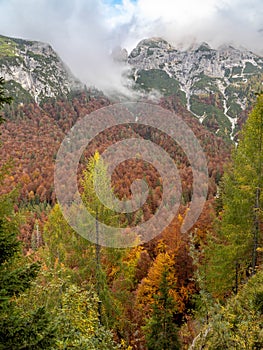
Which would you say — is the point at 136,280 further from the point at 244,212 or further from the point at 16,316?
the point at 16,316

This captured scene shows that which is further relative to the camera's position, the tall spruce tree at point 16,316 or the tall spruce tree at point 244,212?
the tall spruce tree at point 244,212

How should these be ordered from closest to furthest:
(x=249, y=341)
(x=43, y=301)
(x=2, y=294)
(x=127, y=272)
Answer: (x=2, y=294)
(x=249, y=341)
(x=43, y=301)
(x=127, y=272)

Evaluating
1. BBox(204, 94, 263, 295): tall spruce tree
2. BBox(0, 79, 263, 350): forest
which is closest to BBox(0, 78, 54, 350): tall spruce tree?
BBox(0, 79, 263, 350): forest

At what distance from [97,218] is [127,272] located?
5164 mm

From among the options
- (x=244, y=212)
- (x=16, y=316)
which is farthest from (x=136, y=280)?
(x=16, y=316)

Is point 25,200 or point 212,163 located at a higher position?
point 212,163

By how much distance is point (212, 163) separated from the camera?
10600 centimetres

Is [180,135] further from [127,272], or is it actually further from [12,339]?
[12,339]

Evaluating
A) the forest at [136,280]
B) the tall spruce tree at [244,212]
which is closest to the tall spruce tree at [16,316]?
the forest at [136,280]

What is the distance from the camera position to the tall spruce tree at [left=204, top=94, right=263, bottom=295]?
13156mm

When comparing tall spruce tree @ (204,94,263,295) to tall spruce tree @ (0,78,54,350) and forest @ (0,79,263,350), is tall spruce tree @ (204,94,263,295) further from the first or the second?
tall spruce tree @ (0,78,54,350)

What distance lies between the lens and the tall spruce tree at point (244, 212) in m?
13.2

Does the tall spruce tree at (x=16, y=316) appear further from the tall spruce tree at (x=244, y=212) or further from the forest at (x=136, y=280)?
the tall spruce tree at (x=244, y=212)

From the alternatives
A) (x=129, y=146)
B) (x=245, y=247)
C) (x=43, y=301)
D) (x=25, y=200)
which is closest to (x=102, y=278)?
(x=43, y=301)
